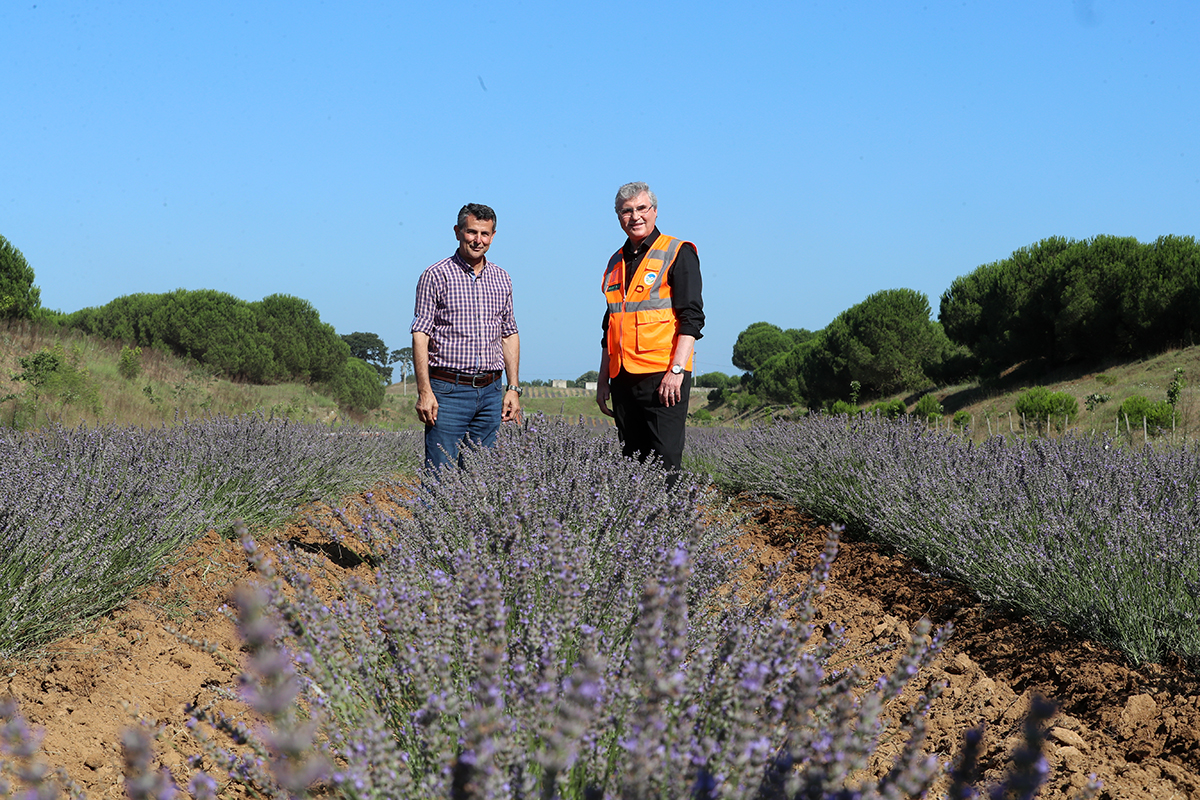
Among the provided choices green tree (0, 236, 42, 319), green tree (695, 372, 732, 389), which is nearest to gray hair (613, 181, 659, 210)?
green tree (0, 236, 42, 319)

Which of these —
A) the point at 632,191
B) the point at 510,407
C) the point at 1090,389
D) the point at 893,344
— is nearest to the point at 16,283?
the point at 510,407

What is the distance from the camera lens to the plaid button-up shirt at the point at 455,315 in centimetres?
420

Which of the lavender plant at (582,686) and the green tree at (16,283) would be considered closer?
the lavender plant at (582,686)

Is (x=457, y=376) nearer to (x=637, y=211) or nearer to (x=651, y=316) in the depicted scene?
(x=651, y=316)

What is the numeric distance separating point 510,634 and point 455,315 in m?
2.60

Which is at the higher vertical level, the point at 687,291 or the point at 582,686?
the point at 687,291

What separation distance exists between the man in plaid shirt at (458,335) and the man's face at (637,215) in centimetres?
75

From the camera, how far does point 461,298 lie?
4.21m

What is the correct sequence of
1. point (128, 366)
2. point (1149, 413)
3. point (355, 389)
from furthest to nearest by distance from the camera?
point (355, 389) → point (128, 366) → point (1149, 413)

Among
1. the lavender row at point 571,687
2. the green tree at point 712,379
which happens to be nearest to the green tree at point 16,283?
the lavender row at point 571,687

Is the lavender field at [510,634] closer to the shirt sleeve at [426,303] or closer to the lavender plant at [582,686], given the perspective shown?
the lavender plant at [582,686]

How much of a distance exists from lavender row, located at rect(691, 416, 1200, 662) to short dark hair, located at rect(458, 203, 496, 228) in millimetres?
2528

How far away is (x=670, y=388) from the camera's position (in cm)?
378

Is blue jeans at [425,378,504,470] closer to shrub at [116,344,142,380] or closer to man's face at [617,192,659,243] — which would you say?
man's face at [617,192,659,243]
